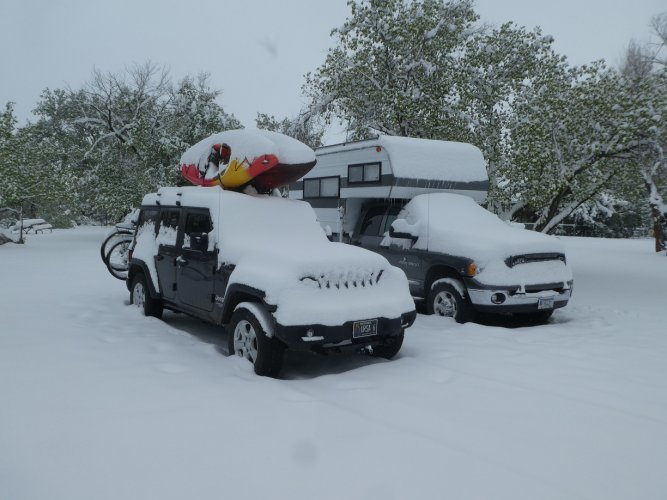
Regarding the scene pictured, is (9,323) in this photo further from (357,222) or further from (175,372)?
(357,222)

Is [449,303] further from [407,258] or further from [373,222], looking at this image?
[373,222]

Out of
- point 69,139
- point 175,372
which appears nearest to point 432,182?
point 175,372

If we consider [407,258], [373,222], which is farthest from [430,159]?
[407,258]

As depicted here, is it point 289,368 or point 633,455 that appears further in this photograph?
point 289,368

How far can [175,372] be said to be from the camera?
4727 mm

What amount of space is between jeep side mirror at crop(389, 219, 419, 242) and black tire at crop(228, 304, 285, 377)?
3.78 meters

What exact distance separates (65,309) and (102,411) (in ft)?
14.9

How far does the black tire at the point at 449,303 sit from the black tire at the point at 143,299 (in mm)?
4022

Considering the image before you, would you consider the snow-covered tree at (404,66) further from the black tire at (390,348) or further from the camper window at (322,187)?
the black tire at (390,348)

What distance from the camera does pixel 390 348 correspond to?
18.1 ft

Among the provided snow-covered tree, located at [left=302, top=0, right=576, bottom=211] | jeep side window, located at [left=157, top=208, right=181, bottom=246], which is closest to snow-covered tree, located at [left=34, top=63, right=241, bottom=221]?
snow-covered tree, located at [left=302, top=0, right=576, bottom=211]

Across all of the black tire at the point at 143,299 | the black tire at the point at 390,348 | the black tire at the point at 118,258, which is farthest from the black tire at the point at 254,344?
the black tire at the point at 118,258

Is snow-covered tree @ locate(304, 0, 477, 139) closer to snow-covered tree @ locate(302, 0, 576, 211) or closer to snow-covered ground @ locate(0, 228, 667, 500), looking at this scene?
snow-covered tree @ locate(302, 0, 576, 211)

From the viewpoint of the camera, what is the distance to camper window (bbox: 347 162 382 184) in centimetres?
873
